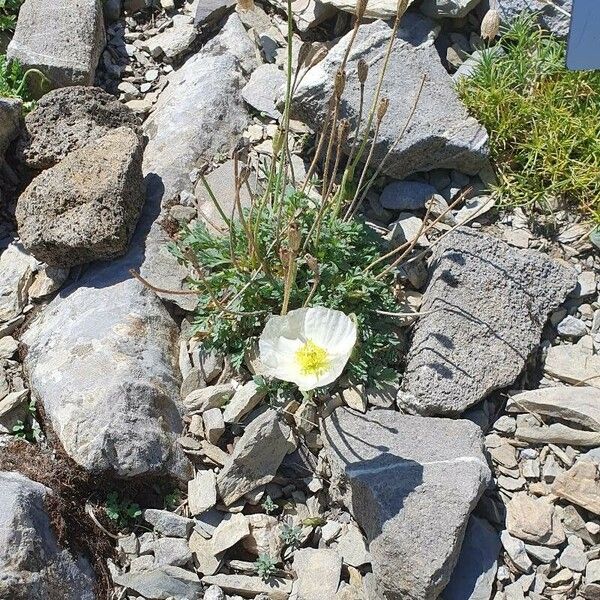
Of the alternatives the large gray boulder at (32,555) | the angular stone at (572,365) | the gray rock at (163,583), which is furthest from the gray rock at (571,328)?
the large gray boulder at (32,555)

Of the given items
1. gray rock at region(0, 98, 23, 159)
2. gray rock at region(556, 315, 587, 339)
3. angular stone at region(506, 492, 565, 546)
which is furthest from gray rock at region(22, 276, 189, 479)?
gray rock at region(556, 315, 587, 339)

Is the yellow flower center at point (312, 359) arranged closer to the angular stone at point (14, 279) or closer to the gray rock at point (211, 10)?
the angular stone at point (14, 279)

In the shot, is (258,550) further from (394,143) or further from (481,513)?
(394,143)

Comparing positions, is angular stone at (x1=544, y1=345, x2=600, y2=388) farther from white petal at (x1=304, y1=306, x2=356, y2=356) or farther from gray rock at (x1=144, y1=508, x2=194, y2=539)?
gray rock at (x1=144, y1=508, x2=194, y2=539)

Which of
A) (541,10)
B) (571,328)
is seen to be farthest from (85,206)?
(541,10)

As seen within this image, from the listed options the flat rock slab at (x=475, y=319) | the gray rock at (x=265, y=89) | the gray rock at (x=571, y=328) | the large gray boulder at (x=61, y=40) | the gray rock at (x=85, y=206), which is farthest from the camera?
the large gray boulder at (x=61, y=40)

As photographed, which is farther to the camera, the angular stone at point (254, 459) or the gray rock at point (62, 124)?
the gray rock at point (62, 124)

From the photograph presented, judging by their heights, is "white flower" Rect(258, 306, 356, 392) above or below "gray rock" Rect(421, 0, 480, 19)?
below

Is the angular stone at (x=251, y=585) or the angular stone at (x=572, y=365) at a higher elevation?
the angular stone at (x=572, y=365)
